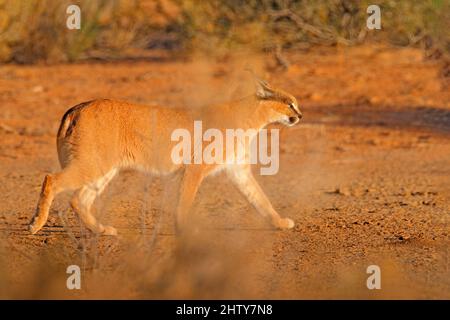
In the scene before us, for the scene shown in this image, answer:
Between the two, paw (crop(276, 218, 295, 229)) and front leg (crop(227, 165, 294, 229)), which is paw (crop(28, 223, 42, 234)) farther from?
paw (crop(276, 218, 295, 229))

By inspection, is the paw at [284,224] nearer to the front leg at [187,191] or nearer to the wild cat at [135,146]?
the wild cat at [135,146]

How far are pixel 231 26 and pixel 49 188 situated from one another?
439 inches

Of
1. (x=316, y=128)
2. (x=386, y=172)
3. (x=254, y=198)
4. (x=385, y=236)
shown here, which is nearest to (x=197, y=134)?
(x=254, y=198)

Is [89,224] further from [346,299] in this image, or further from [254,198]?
[346,299]

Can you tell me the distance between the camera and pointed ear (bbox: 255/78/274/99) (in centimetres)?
789

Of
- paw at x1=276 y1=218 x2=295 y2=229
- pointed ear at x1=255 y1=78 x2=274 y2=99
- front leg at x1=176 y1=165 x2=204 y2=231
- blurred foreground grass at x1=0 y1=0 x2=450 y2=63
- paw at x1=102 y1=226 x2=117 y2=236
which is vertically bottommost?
paw at x1=102 y1=226 x2=117 y2=236

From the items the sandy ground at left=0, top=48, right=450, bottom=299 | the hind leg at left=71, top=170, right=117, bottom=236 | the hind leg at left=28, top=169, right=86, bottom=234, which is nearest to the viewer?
the sandy ground at left=0, top=48, right=450, bottom=299

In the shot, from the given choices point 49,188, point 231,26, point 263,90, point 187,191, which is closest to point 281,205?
point 263,90

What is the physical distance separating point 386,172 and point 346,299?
16.3 feet

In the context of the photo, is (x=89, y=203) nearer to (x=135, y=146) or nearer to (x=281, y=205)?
(x=135, y=146)

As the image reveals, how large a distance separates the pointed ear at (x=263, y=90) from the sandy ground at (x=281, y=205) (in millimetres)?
1068

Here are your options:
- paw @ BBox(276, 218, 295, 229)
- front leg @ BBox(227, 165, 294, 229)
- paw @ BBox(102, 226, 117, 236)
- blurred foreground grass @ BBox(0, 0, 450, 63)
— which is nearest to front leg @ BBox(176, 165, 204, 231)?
front leg @ BBox(227, 165, 294, 229)

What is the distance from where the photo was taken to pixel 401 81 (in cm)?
1623

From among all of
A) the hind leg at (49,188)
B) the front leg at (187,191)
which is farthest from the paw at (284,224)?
the hind leg at (49,188)
